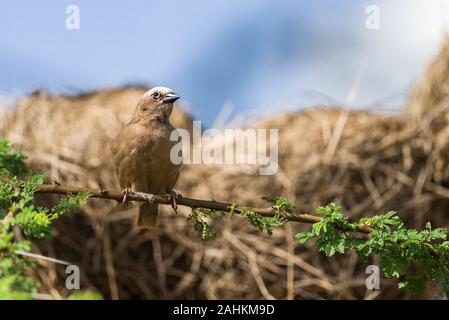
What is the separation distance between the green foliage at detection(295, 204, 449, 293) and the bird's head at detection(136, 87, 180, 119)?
1.78 m

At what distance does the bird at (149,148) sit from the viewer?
4148 millimetres

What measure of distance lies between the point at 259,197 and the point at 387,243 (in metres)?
2.75

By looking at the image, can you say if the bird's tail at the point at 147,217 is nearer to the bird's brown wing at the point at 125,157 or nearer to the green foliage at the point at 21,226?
the bird's brown wing at the point at 125,157

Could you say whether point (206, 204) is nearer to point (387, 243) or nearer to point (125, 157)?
point (387, 243)

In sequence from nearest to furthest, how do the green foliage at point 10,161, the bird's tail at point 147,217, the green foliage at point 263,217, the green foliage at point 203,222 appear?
1. the green foliage at point 263,217
2. the green foliage at point 203,222
3. the green foliage at point 10,161
4. the bird's tail at point 147,217

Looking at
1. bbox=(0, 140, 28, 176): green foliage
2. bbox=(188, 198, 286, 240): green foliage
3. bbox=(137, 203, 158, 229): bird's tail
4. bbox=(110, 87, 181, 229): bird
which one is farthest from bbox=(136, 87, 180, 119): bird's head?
bbox=(188, 198, 286, 240): green foliage

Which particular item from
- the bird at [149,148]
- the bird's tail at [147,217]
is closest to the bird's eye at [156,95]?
the bird at [149,148]

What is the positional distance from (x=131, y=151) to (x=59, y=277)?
61.9 inches

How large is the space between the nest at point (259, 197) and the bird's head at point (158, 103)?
4.41ft

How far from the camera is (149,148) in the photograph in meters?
4.14

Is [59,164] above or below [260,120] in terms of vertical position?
below
